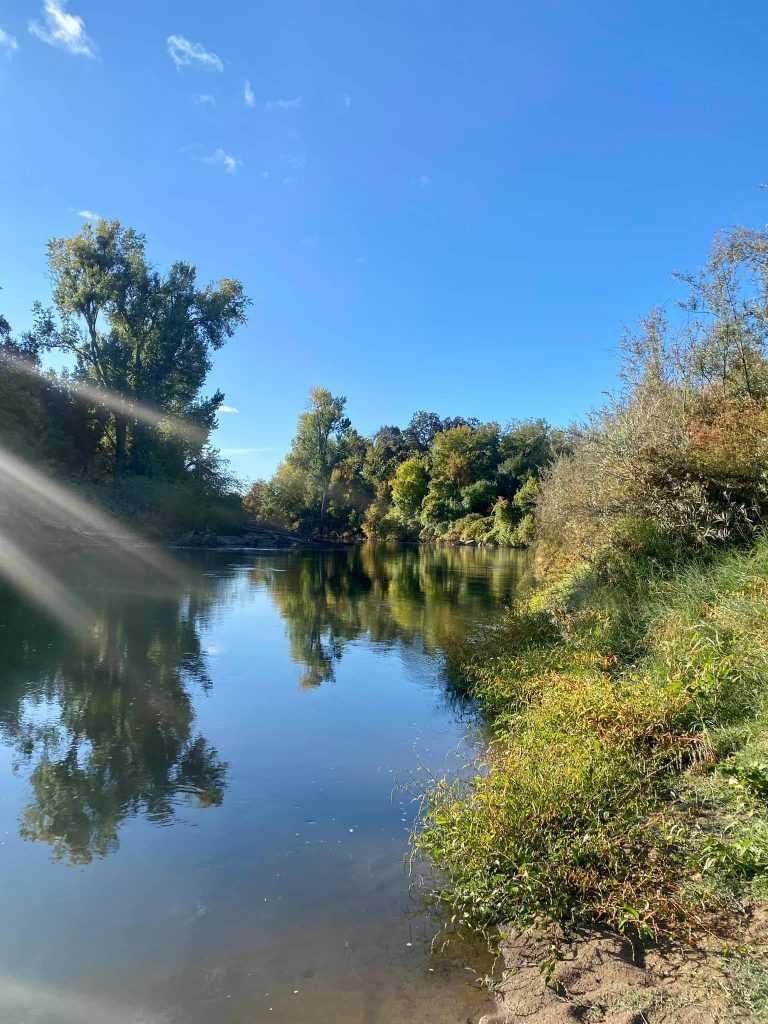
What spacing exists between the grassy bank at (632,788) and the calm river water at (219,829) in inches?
24.6

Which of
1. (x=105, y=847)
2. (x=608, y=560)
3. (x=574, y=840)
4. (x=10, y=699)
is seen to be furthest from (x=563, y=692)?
(x=10, y=699)


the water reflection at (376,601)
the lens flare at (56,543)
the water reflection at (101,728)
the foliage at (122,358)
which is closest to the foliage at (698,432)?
the water reflection at (376,601)

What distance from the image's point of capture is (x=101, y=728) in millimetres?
8773

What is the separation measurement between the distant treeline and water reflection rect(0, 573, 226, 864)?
46.7m

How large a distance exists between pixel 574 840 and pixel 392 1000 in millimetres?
1570

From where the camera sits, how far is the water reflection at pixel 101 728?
638 cm

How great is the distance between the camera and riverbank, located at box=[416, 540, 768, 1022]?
12.3 ft

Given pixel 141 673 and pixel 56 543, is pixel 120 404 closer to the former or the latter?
pixel 56 543

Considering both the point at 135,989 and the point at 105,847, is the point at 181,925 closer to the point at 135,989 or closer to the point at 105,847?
the point at 135,989

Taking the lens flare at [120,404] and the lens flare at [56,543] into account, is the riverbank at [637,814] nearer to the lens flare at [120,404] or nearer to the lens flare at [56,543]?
the lens flare at [56,543]

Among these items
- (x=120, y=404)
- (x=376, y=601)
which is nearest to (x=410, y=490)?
(x=120, y=404)

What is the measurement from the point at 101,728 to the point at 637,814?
7.13 metres

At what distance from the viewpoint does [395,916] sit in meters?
4.65

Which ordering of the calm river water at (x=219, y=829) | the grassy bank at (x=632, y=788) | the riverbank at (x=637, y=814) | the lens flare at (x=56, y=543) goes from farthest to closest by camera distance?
the lens flare at (x=56, y=543), the grassy bank at (x=632, y=788), the calm river water at (x=219, y=829), the riverbank at (x=637, y=814)
